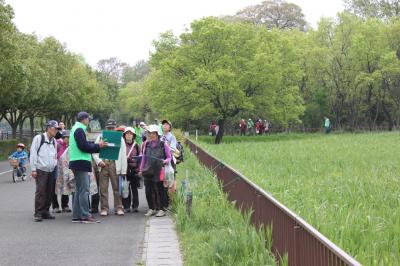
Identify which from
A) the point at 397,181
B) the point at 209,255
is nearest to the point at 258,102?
the point at 397,181

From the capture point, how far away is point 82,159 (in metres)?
10.6

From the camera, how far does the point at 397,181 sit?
13.4 meters

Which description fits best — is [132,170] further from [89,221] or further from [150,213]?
[89,221]

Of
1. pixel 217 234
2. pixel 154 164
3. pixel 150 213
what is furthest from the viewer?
pixel 150 213

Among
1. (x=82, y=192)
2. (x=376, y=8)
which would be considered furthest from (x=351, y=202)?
(x=376, y=8)

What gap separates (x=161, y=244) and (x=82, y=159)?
273 centimetres

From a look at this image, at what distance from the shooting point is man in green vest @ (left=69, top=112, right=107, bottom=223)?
412 inches

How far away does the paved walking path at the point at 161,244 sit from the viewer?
7.52 m

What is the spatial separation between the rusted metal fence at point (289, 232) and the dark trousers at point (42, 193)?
3.59 m

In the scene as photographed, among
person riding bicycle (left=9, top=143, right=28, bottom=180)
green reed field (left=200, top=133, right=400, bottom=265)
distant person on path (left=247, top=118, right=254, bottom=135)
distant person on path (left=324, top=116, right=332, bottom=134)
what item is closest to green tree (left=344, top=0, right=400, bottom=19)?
distant person on path (left=324, top=116, right=332, bottom=134)

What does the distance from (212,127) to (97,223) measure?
5140 centimetres

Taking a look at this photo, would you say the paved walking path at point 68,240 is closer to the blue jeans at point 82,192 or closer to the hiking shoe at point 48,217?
the hiking shoe at point 48,217

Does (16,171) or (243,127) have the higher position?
(243,127)

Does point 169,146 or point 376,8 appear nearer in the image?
point 169,146
